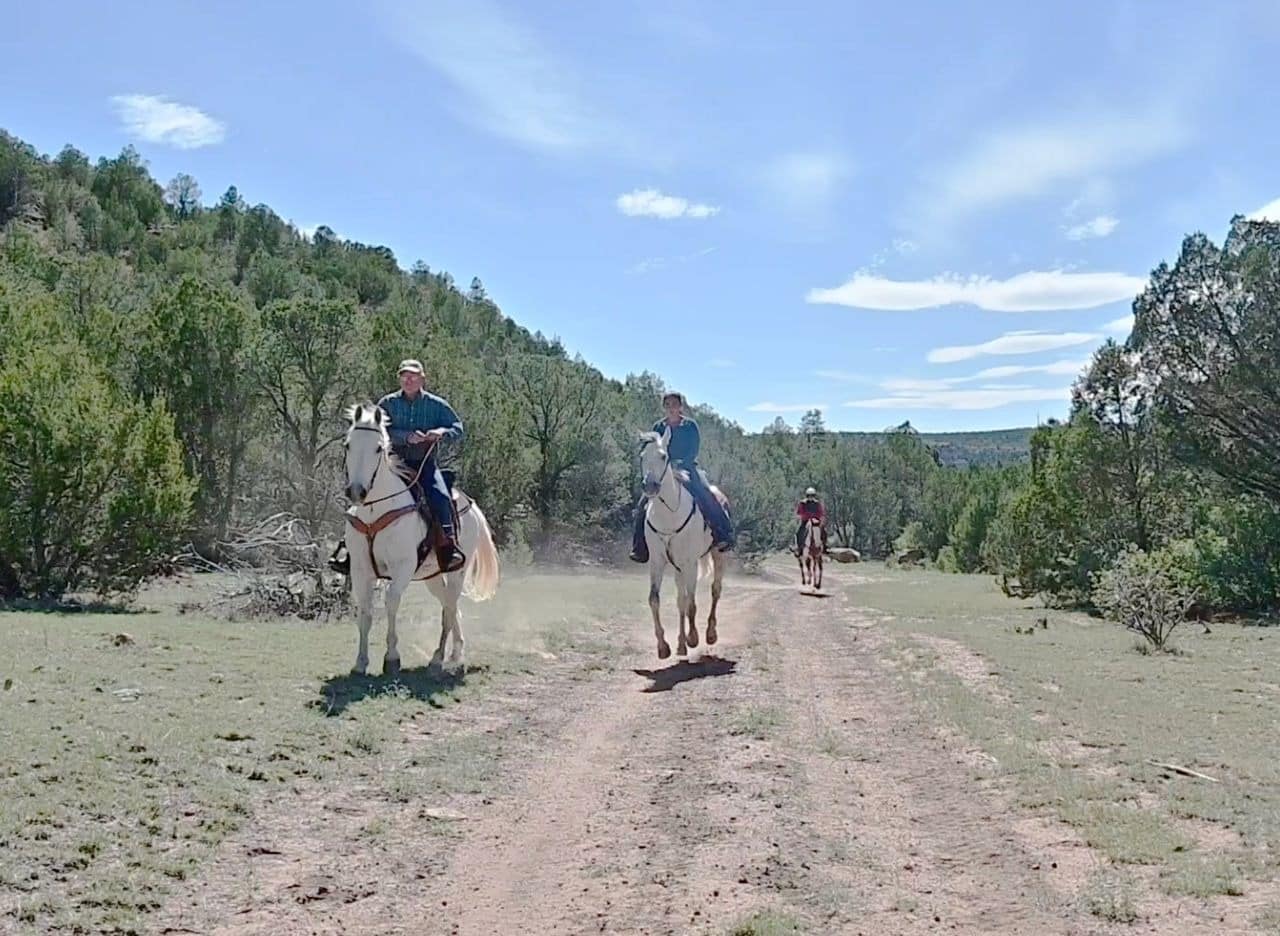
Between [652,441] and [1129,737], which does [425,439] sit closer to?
[652,441]

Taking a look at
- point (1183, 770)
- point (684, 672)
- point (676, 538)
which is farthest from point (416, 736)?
point (1183, 770)

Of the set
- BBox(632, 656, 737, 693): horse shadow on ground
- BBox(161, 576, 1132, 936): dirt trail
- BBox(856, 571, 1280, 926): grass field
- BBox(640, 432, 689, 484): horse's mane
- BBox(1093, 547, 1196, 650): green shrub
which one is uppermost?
BBox(640, 432, 689, 484): horse's mane

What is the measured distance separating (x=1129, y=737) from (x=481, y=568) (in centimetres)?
807

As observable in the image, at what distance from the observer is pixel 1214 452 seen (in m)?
27.7

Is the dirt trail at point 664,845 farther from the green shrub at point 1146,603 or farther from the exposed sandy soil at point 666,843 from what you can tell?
the green shrub at point 1146,603

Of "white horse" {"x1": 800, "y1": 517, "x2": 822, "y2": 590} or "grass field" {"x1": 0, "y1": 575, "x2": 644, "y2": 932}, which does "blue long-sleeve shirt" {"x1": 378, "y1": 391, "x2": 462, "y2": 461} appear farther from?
"white horse" {"x1": 800, "y1": 517, "x2": 822, "y2": 590}

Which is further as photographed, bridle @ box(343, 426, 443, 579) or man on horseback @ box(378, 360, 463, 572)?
man on horseback @ box(378, 360, 463, 572)

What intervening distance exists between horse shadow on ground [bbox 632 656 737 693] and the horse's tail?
92.6 inches

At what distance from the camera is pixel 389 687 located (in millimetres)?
10742

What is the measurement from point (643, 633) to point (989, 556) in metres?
47.7

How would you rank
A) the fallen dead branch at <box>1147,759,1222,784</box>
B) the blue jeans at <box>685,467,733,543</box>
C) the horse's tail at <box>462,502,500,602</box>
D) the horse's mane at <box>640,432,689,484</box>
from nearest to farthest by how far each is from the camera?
the fallen dead branch at <box>1147,759,1222,784</box>, the horse's mane at <box>640,432,689,484</box>, the horse's tail at <box>462,502,500,602</box>, the blue jeans at <box>685,467,733,543</box>

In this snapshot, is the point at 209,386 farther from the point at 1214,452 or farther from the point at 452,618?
the point at 1214,452

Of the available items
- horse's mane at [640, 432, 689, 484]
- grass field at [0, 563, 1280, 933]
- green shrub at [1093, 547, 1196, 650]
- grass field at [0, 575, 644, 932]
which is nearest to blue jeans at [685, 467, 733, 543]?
horse's mane at [640, 432, 689, 484]

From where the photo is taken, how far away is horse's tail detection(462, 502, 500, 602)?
13.7 meters
